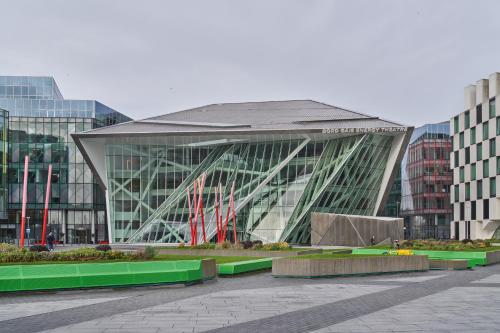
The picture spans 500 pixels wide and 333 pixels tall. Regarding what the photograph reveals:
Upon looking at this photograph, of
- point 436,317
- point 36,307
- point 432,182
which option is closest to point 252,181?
point 36,307

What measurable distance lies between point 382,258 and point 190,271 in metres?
9.94

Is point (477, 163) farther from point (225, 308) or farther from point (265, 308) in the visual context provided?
point (225, 308)

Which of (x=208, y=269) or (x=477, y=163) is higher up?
(x=477, y=163)

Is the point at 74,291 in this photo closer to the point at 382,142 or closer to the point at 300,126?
the point at 300,126

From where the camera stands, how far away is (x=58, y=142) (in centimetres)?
9025

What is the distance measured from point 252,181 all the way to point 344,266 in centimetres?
3580

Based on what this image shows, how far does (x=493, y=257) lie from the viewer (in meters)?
39.2

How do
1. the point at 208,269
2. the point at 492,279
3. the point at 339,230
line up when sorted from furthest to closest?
the point at 339,230
the point at 492,279
the point at 208,269

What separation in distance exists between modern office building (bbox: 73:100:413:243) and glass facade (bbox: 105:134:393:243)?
0.10 m

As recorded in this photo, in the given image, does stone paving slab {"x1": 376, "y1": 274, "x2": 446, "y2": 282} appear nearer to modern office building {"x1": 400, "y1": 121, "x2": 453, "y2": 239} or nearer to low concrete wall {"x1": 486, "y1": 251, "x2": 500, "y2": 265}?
low concrete wall {"x1": 486, "y1": 251, "x2": 500, "y2": 265}

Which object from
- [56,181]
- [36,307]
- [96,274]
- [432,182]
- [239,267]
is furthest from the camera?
[432,182]

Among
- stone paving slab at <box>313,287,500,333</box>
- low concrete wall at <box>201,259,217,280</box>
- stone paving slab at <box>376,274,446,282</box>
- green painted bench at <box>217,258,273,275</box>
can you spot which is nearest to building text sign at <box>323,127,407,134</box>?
green painted bench at <box>217,258,273,275</box>

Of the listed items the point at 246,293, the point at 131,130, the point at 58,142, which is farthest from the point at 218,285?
the point at 58,142

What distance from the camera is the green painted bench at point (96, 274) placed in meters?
20.5
